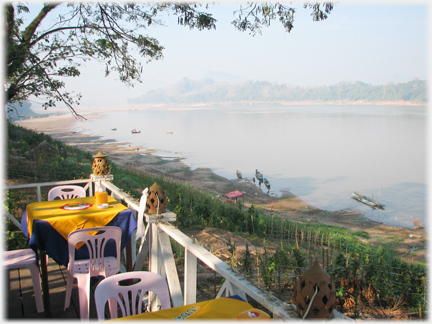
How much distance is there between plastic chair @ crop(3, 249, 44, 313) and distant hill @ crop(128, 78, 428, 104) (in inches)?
4090

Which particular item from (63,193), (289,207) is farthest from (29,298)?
(289,207)

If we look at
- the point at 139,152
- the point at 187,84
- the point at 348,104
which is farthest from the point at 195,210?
the point at 187,84

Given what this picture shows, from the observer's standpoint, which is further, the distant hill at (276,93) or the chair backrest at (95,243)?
the distant hill at (276,93)

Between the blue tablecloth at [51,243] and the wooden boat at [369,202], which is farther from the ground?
the blue tablecloth at [51,243]

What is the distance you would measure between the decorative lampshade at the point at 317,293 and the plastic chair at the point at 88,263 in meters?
1.88

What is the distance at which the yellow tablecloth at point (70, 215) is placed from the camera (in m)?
2.91

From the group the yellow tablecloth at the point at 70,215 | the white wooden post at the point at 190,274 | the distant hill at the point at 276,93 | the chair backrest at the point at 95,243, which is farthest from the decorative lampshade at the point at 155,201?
the distant hill at the point at 276,93

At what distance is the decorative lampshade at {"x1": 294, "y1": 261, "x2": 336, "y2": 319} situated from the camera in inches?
41.0

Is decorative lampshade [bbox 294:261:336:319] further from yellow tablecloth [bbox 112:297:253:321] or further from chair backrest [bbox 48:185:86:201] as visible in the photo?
chair backrest [bbox 48:185:86:201]

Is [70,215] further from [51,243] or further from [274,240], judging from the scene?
[274,240]

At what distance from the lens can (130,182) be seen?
12.0 metres

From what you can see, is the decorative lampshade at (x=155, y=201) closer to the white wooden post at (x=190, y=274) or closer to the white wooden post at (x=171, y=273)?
the white wooden post at (x=171, y=273)

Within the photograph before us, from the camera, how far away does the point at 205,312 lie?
1.35 meters

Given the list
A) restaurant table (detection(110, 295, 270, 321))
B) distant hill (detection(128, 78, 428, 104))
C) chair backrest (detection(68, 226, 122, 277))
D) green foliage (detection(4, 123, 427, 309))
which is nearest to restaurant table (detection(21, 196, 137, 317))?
chair backrest (detection(68, 226, 122, 277))
